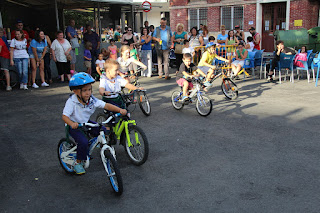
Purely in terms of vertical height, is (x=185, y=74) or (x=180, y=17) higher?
(x=180, y=17)

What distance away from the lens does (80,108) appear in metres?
4.69

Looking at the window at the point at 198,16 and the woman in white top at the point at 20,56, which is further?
the window at the point at 198,16

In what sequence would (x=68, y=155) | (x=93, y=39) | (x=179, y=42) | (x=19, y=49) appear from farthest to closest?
(x=93, y=39)
(x=179, y=42)
(x=19, y=49)
(x=68, y=155)

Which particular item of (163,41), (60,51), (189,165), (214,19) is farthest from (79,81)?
(214,19)

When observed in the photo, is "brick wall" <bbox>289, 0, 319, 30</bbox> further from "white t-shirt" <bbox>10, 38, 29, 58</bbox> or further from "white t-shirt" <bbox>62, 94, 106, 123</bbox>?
"white t-shirt" <bbox>62, 94, 106, 123</bbox>

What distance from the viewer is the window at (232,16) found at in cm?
2845

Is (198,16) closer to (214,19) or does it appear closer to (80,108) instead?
(214,19)

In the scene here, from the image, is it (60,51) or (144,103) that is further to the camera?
(60,51)

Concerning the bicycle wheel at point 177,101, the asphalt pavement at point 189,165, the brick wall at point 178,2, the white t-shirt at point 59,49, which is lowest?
the asphalt pavement at point 189,165

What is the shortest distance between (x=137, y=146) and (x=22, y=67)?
28.4 feet

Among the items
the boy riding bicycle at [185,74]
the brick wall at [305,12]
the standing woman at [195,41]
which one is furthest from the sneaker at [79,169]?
the brick wall at [305,12]

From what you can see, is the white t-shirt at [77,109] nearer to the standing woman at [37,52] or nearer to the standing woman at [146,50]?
the standing woman at [37,52]

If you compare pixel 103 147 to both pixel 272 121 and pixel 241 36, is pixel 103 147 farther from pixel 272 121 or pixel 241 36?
→ pixel 241 36

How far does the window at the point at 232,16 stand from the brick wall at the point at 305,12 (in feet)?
15.3
